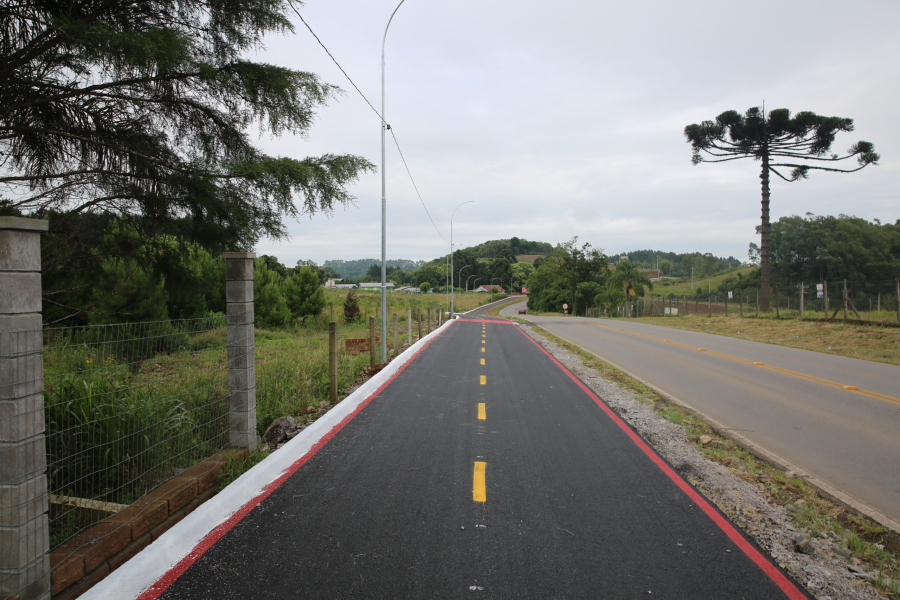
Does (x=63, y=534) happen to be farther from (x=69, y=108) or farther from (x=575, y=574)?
(x=69, y=108)

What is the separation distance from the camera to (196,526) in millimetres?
3855

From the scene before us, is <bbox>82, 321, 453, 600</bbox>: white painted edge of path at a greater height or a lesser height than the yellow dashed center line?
greater

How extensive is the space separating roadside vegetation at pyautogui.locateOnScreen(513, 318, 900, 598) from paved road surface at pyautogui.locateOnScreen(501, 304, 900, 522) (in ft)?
1.38

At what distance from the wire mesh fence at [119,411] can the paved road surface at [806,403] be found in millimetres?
6667

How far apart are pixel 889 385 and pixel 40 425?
14461mm

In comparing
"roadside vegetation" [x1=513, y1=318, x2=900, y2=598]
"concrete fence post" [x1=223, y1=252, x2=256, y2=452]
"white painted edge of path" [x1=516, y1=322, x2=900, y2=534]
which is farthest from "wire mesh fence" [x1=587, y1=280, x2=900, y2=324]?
"concrete fence post" [x1=223, y1=252, x2=256, y2=452]

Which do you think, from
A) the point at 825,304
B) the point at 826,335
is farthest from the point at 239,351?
the point at 825,304

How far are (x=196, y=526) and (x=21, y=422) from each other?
153 centimetres

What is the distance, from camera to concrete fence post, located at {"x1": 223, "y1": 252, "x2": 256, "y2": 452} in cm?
535

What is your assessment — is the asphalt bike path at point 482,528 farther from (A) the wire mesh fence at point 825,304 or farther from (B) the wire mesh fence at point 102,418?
(A) the wire mesh fence at point 825,304

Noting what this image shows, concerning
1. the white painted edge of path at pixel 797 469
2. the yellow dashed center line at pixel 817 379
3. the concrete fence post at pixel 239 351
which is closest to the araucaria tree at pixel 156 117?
the concrete fence post at pixel 239 351

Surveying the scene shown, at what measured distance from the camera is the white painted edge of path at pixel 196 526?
3111mm

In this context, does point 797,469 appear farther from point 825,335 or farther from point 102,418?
point 825,335

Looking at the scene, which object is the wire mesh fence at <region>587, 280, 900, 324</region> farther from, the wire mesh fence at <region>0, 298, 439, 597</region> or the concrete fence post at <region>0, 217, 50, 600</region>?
the concrete fence post at <region>0, 217, 50, 600</region>
